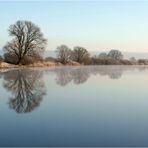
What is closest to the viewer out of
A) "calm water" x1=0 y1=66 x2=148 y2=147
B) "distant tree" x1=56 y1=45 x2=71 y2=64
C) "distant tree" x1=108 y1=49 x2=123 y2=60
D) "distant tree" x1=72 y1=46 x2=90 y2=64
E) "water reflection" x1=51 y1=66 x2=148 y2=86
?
"calm water" x1=0 y1=66 x2=148 y2=147

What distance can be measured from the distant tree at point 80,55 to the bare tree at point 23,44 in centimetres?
2860

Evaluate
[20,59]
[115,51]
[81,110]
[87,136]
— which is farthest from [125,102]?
[115,51]

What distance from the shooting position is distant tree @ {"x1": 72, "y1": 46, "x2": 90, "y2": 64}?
74.2m

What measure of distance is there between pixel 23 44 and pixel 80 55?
31.3 m

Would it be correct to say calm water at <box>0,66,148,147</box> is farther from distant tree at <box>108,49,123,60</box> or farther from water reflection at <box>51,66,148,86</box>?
distant tree at <box>108,49,123,60</box>

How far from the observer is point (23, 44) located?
1769 inches

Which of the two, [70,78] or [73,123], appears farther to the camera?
[70,78]

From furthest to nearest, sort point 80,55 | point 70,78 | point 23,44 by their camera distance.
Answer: point 80,55, point 23,44, point 70,78

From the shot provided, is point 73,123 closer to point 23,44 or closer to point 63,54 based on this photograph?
point 23,44

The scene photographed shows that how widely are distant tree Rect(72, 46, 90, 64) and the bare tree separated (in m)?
28.6

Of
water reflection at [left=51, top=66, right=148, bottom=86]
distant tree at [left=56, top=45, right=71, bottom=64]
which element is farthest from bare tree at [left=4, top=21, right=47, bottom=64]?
distant tree at [left=56, top=45, right=71, bottom=64]

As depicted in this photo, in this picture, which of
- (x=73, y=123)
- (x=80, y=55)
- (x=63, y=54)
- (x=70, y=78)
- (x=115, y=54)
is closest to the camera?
(x=73, y=123)

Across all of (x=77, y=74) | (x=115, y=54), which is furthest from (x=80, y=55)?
(x=77, y=74)

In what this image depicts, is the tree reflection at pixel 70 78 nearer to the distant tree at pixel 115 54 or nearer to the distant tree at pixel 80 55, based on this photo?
the distant tree at pixel 80 55
